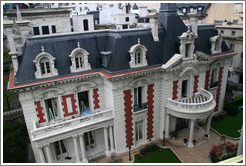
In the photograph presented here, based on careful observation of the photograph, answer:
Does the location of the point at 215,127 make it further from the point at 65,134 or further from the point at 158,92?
the point at 65,134

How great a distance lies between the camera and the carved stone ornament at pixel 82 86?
19747 millimetres

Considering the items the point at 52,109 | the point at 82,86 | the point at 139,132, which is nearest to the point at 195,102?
the point at 139,132

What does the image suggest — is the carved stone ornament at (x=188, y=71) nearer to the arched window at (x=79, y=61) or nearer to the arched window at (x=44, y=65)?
the arched window at (x=79, y=61)

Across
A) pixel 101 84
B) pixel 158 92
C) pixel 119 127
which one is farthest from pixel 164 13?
pixel 119 127

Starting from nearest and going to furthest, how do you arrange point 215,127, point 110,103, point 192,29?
point 110,103, point 192,29, point 215,127

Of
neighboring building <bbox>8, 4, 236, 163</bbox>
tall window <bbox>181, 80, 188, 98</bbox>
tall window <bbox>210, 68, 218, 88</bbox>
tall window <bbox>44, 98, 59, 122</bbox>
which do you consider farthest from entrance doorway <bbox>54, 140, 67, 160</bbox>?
tall window <bbox>210, 68, 218, 88</bbox>

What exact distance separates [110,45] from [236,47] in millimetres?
35438

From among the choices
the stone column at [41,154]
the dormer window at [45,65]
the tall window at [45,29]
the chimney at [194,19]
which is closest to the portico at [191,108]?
the chimney at [194,19]

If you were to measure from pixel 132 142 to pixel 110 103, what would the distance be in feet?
20.2

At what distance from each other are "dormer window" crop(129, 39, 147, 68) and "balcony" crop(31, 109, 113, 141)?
18.6 ft

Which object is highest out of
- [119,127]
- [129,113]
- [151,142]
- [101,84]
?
[101,84]

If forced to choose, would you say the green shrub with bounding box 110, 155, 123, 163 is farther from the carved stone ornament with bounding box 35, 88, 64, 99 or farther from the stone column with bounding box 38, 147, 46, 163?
the carved stone ornament with bounding box 35, 88, 64, 99

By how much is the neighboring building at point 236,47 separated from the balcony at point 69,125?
3525 cm

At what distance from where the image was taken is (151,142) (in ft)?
81.0
